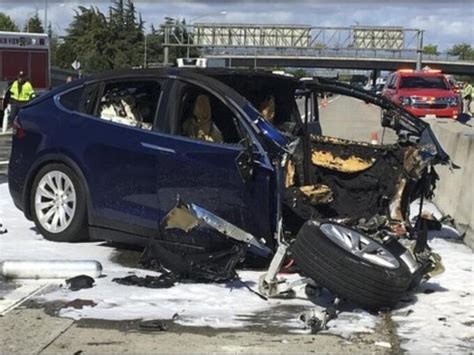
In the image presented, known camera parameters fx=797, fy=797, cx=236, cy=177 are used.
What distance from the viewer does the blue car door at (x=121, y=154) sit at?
712cm

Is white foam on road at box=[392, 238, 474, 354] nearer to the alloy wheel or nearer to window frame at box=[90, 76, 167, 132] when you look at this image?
window frame at box=[90, 76, 167, 132]

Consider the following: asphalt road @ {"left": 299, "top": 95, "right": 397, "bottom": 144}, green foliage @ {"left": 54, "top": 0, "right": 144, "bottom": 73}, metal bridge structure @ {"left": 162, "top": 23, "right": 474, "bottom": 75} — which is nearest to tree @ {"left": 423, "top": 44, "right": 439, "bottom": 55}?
metal bridge structure @ {"left": 162, "top": 23, "right": 474, "bottom": 75}

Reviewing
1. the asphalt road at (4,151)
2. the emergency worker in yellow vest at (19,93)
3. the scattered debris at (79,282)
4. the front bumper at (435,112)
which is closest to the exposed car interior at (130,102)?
the scattered debris at (79,282)

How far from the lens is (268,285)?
6.22m

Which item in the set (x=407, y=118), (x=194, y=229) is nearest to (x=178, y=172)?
(x=194, y=229)

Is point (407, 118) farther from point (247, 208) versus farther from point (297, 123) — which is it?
point (247, 208)

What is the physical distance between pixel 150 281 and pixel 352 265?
178 cm

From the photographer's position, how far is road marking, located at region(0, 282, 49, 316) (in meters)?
5.92

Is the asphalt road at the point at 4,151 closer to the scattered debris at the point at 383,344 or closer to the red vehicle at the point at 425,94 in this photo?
the scattered debris at the point at 383,344

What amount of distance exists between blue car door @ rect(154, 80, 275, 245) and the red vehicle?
19.1 meters

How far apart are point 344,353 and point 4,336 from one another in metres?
2.23

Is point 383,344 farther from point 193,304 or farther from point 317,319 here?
point 193,304

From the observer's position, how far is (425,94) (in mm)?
26234

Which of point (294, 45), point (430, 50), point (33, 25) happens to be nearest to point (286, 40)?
point (294, 45)
